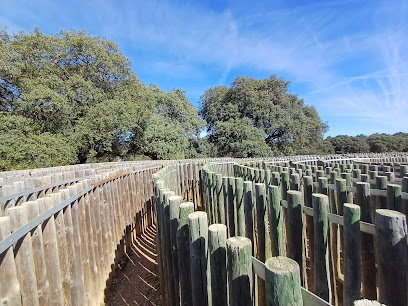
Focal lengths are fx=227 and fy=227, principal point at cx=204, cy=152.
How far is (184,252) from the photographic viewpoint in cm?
184

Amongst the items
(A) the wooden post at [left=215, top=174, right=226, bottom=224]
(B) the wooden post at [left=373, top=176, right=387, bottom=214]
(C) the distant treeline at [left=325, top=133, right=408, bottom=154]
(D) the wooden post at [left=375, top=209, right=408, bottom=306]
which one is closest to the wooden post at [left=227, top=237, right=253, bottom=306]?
(D) the wooden post at [left=375, top=209, right=408, bottom=306]

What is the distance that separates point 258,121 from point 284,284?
97.6 feet

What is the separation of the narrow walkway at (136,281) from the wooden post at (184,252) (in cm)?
181

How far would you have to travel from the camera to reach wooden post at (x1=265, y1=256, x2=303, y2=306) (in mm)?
961

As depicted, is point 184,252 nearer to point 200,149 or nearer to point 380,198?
point 380,198

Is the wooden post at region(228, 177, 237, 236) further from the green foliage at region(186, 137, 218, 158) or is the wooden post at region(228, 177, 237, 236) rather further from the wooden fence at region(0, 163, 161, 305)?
the green foliage at region(186, 137, 218, 158)

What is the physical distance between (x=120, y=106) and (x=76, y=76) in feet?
13.8

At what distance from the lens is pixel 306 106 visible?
34188 millimetres

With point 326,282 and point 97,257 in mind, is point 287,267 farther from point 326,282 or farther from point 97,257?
point 97,257

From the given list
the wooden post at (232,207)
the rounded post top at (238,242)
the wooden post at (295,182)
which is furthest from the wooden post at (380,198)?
the rounded post top at (238,242)

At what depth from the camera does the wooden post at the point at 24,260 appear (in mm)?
1547

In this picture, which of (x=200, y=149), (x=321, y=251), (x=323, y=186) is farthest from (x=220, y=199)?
(x=200, y=149)

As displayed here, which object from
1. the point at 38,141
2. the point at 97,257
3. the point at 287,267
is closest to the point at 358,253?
the point at 287,267

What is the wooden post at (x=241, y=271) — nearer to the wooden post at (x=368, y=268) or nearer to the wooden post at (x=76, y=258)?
the wooden post at (x=368, y=268)
